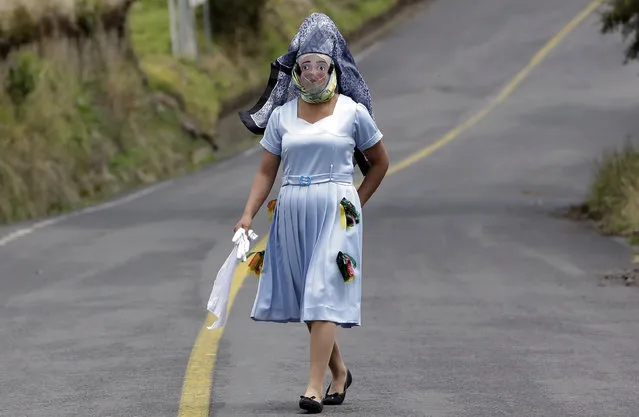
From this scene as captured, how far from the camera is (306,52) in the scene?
862 centimetres

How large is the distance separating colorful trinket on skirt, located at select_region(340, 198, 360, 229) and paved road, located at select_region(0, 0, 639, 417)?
0.92 m

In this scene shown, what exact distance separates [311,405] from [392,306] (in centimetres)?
475

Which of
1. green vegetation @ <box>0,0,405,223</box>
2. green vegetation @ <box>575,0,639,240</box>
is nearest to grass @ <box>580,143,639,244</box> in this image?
green vegetation @ <box>575,0,639,240</box>

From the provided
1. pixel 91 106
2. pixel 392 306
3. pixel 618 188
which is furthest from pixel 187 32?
pixel 392 306

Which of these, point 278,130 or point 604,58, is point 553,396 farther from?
point 604,58

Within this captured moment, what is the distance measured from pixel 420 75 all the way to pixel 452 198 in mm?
18629

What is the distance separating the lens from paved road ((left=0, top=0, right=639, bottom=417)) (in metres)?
9.08

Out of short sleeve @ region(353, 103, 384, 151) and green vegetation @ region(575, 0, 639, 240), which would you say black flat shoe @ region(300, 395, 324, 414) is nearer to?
short sleeve @ region(353, 103, 384, 151)

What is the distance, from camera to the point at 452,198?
23922 millimetres

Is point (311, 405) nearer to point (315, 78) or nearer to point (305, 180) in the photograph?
point (305, 180)

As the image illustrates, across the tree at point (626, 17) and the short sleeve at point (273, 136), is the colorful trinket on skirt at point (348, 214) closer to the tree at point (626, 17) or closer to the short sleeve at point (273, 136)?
the short sleeve at point (273, 136)

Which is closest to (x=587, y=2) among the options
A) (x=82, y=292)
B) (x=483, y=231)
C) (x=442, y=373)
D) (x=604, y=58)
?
(x=604, y=58)

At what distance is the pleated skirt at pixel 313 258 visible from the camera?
8531mm

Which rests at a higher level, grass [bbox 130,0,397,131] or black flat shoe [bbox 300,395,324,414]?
black flat shoe [bbox 300,395,324,414]
